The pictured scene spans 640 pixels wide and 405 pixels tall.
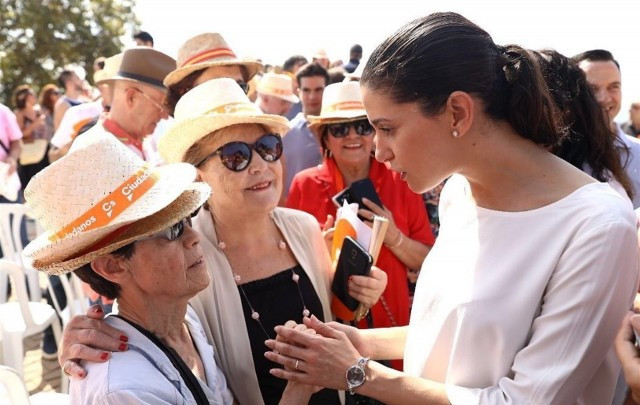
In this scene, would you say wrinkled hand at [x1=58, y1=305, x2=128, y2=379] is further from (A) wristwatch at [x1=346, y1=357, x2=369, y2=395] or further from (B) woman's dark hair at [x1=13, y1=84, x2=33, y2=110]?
(B) woman's dark hair at [x1=13, y1=84, x2=33, y2=110]

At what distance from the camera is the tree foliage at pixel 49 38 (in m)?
23.5

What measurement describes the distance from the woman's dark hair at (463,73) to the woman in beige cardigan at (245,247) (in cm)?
91

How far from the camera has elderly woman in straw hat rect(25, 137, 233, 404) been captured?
169cm

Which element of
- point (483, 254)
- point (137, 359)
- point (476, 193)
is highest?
point (476, 193)

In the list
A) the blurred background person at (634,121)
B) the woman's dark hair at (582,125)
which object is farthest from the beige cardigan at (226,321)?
the blurred background person at (634,121)

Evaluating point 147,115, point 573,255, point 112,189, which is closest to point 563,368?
point 573,255

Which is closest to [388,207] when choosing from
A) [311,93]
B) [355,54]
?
[311,93]

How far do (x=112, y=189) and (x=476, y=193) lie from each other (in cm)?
108

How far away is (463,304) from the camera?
5.44 ft

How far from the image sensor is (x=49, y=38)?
24.3 meters

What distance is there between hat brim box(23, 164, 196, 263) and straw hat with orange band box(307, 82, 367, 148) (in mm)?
1920

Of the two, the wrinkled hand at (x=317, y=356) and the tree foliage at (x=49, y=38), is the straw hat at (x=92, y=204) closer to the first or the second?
the wrinkled hand at (x=317, y=356)

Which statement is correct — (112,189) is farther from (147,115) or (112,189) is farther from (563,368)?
(147,115)

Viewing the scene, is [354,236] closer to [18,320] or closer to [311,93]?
[18,320]
